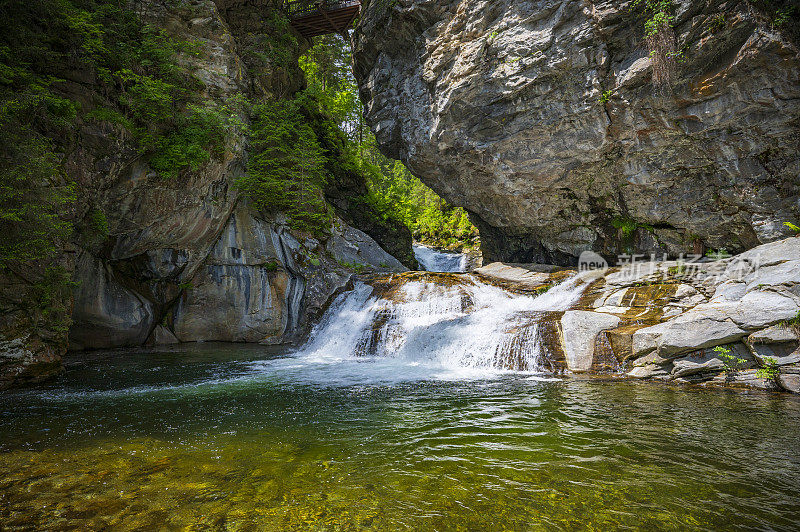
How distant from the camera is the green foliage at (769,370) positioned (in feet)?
22.5

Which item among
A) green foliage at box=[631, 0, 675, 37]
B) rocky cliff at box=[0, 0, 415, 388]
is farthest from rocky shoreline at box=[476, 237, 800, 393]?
rocky cliff at box=[0, 0, 415, 388]

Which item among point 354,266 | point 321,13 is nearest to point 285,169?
point 354,266

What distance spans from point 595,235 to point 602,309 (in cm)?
661

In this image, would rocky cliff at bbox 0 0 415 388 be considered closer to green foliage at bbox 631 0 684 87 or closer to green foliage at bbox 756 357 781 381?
green foliage at bbox 756 357 781 381

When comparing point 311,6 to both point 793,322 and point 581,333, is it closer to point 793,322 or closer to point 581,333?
point 581,333

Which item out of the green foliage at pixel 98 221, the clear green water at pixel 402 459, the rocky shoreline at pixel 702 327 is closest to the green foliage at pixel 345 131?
the green foliage at pixel 98 221

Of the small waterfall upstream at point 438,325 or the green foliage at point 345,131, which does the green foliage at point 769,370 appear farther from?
the green foliage at point 345,131

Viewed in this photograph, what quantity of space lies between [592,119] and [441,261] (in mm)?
13684

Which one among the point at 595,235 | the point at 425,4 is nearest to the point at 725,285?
the point at 595,235

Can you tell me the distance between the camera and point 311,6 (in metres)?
19.1

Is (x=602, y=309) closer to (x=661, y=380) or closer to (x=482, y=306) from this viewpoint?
(x=661, y=380)

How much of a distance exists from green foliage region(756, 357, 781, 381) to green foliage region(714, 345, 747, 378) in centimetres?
27

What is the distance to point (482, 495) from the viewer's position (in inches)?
129

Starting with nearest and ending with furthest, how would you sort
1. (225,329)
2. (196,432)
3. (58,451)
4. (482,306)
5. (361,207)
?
(58,451), (196,432), (482,306), (225,329), (361,207)
